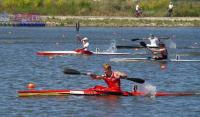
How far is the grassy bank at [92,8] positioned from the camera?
342 ft

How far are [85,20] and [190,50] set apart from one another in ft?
115

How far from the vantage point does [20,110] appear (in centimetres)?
3141

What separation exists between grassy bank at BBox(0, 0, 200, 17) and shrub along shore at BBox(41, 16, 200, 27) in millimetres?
4354

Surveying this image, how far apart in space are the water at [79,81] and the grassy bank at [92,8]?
2740 centimetres

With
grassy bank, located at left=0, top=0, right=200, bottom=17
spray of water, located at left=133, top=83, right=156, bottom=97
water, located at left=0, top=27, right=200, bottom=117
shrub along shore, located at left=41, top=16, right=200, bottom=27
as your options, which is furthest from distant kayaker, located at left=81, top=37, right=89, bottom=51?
grassy bank, located at left=0, top=0, right=200, bottom=17

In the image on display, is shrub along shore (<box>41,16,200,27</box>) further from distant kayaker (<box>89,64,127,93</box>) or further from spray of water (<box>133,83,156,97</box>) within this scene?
distant kayaker (<box>89,64,127,93</box>)

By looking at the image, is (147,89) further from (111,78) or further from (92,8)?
(92,8)

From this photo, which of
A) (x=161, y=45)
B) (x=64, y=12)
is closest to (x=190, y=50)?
(x=161, y=45)

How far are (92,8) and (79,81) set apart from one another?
66.1 metres

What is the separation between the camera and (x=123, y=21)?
9812 centimetres

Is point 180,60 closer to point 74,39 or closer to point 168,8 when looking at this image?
point 74,39

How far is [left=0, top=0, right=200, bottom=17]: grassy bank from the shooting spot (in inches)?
4107

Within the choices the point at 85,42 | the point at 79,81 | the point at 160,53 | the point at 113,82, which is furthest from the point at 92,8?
the point at 113,82

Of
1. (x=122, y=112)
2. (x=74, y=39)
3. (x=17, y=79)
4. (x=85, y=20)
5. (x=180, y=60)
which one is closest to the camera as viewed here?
(x=122, y=112)
